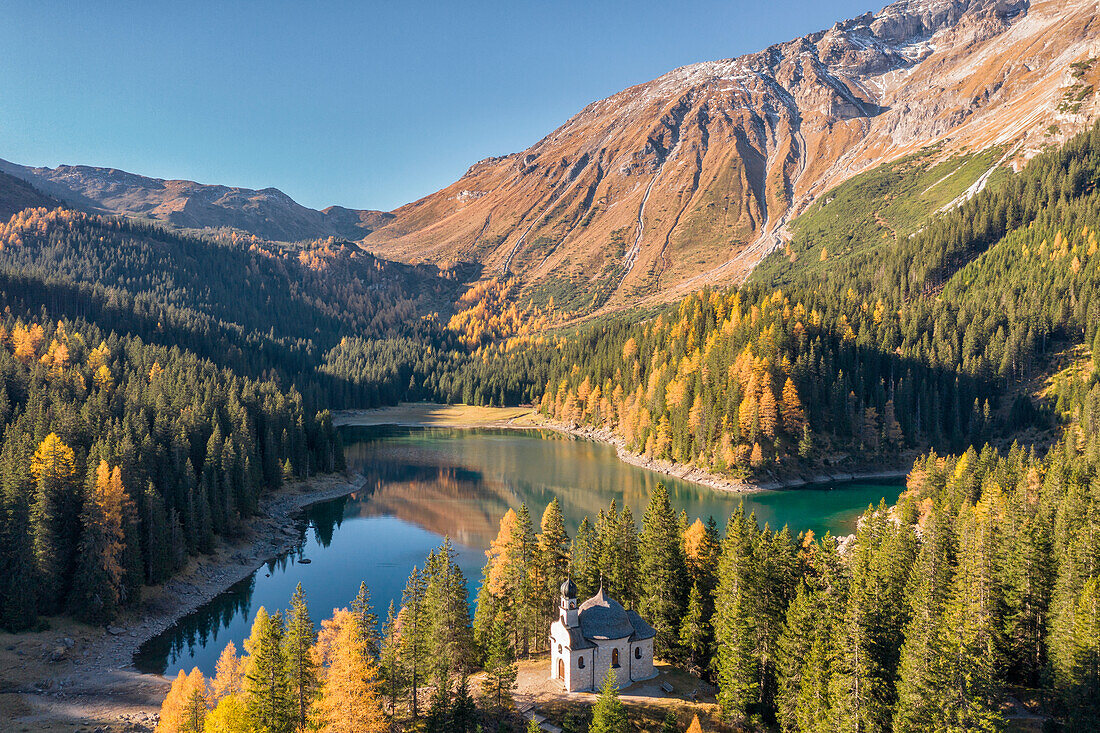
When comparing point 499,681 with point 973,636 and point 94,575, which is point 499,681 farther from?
point 94,575

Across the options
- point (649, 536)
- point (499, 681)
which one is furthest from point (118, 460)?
→ point (649, 536)

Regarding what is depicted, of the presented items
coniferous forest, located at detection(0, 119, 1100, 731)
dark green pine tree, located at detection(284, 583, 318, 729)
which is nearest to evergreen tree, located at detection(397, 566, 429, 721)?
coniferous forest, located at detection(0, 119, 1100, 731)

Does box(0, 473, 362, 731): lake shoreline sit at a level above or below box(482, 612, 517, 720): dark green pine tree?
below

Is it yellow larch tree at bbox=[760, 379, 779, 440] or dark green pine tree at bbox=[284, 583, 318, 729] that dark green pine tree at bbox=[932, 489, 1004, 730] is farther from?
yellow larch tree at bbox=[760, 379, 779, 440]

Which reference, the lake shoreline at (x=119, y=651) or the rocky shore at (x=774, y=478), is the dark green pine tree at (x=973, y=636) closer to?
the lake shoreline at (x=119, y=651)

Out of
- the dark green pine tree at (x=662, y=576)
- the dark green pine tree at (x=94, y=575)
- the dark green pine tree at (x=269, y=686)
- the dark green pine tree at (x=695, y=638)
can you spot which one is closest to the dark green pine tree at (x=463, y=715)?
the dark green pine tree at (x=269, y=686)

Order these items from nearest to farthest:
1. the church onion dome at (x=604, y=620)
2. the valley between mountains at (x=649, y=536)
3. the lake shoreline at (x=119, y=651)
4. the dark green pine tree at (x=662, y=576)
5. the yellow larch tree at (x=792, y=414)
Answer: the valley between mountains at (x=649, y=536) < the church onion dome at (x=604, y=620) < the lake shoreline at (x=119, y=651) < the dark green pine tree at (x=662, y=576) < the yellow larch tree at (x=792, y=414)

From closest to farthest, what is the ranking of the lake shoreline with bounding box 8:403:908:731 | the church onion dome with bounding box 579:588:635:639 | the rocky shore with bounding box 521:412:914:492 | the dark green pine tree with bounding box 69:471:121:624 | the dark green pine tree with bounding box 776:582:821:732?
the dark green pine tree with bounding box 776:582:821:732 < the church onion dome with bounding box 579:588:635:639 < the lake shoreline with bounding box 8:403:908:731 < the dark green pine tree with bounding box 69:471:121:624 < the rocky shore with bounding box 521:412:914:492
